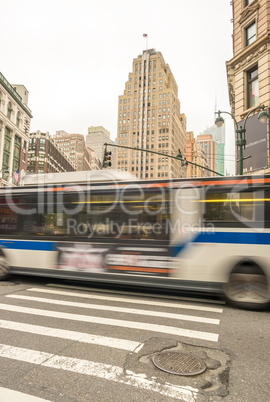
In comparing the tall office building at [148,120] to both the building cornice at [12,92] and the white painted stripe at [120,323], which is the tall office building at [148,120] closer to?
the building cornice at [12,92]

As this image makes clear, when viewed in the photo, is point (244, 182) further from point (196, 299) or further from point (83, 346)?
point (83, 346)

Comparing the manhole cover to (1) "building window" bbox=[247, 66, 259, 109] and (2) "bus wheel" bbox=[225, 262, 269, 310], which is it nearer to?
(2) "bus wheel" bbox=[225, 262, 269, 310]

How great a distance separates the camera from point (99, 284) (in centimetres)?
837

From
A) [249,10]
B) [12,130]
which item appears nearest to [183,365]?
[249,10]

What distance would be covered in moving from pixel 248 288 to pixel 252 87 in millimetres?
20371

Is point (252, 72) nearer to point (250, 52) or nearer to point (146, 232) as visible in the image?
point (250, 52)

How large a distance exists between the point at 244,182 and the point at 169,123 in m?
126

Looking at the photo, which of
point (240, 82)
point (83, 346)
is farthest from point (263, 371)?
point (240, 82)

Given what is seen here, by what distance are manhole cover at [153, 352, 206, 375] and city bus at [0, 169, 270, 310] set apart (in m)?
2.91

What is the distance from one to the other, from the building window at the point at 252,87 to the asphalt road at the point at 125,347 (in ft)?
63.3

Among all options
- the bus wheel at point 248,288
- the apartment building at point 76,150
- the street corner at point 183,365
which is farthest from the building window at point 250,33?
the apartment building at point 76,150

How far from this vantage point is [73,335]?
4.37 m

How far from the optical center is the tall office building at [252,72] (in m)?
19.3

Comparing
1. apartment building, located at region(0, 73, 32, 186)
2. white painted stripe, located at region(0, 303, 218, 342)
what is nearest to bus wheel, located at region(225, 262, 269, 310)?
white painted stripe, located at region(0, 303, 218, 342)
